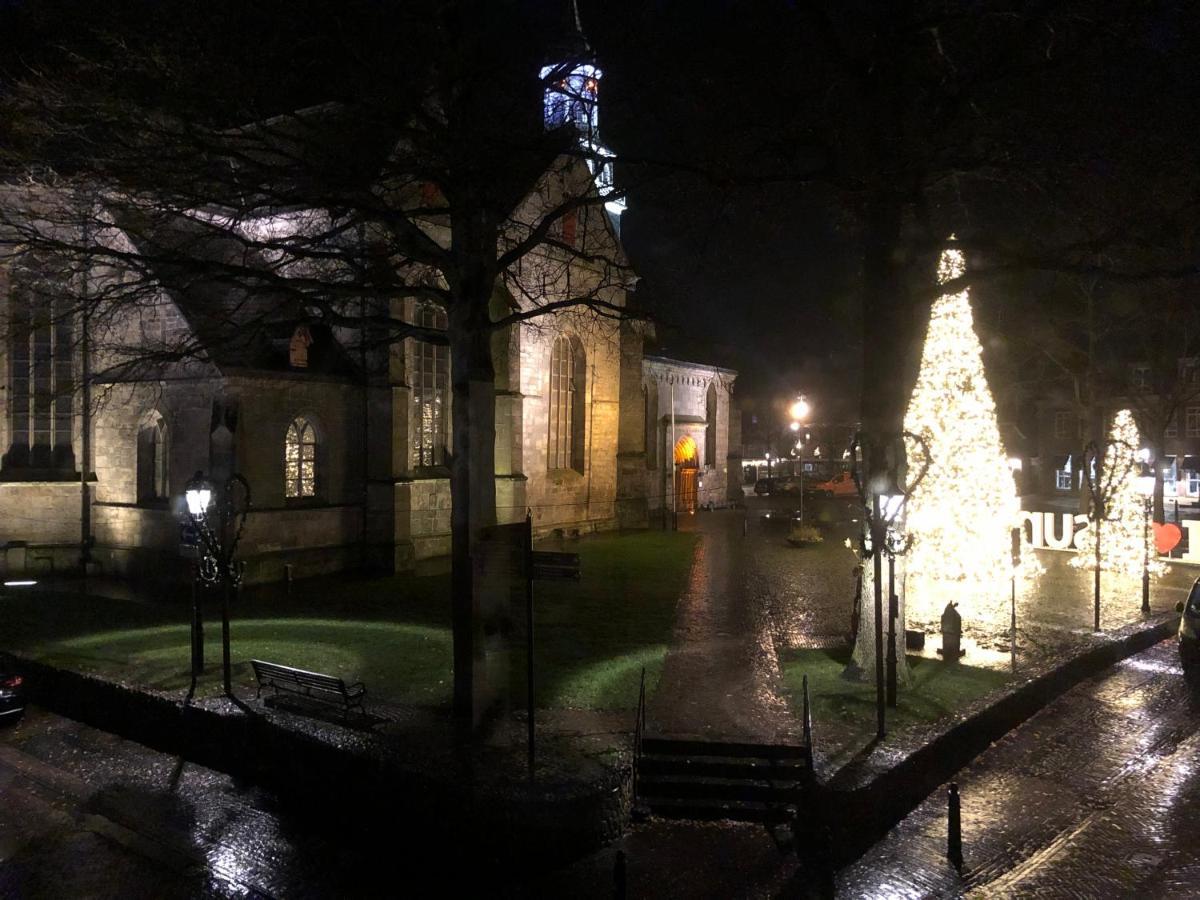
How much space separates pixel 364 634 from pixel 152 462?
10459 millimetres

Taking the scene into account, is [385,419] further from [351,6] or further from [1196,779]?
[1196,779]

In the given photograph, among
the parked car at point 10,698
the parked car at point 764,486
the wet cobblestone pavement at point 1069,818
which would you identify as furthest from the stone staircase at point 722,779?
the parked car at point 764,486

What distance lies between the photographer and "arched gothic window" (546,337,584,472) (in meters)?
30.9

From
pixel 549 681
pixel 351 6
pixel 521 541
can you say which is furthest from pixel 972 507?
pixel 351 6

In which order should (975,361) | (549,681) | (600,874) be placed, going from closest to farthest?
1. (600,874)
2. (549,681)
3. (975,361)

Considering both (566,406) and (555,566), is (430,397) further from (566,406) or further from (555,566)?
(555,566)

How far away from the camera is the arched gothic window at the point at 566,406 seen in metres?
30.9

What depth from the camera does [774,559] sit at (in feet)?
86.7

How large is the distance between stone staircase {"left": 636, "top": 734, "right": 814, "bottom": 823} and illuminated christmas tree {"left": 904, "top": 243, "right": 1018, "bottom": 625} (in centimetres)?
1001

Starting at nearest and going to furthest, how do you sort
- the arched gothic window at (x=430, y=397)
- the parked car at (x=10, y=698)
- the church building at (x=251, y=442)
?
the parked car at (x=10, y=698), the church building at (x=251, y=442), the arched gothic window at (x=430, y=397)

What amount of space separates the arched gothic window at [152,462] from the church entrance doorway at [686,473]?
2533 centimetres

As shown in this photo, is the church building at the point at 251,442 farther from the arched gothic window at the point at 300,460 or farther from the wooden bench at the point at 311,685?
the wooden bench at the point at 311,685

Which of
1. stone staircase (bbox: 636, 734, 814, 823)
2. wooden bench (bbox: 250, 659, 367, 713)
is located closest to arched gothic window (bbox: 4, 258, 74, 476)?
wooden bench (bbox: 250, 659, 367, 713)

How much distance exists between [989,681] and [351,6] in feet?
40.4
